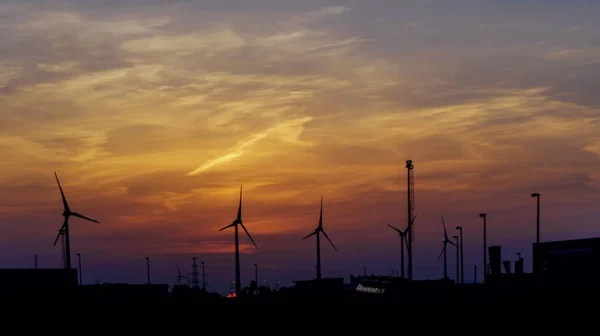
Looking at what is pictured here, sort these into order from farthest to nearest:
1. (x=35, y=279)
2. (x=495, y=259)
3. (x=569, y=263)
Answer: (x=35, y=279) < (x=495, y=259) < (x=569, y=263)

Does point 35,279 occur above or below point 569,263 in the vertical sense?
below

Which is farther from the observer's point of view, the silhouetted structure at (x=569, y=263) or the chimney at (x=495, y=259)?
the chimney at (x=495, y=259)

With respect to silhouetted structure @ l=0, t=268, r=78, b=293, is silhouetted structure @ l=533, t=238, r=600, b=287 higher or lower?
higher

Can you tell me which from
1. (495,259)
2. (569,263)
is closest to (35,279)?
(495,259)

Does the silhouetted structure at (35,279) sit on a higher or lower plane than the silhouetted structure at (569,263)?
lower

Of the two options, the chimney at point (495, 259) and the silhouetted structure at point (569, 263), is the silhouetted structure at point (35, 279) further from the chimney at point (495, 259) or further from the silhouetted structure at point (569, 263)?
the silhouetted structure at point (569, 263)

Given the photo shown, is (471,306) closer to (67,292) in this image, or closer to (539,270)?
(539,270)

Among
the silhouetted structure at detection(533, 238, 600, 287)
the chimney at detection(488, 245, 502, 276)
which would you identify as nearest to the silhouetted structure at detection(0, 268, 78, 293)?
the chimney at detection(488, 245, 502, 276)

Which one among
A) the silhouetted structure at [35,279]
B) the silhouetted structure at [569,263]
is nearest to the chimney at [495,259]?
the silhouetted structure at [569,263]

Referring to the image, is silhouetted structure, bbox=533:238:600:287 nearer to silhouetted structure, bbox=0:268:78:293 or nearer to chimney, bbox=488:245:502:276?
chimney, bbox=488:245:502:276

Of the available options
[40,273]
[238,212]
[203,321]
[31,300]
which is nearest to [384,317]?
[203,321]

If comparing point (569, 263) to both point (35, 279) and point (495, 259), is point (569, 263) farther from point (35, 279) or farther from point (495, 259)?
point (35, 279)

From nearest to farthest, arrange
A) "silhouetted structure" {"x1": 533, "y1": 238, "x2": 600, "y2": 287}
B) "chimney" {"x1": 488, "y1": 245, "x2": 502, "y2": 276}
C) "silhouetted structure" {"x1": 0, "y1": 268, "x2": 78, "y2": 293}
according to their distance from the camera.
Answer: "silhouetted structure" {"x1": 533, "y1": 238, "x2": 600, "y2": 287} → "chimney" {"x1": 488, "y1": 245, "x2": 502, "y2": 276} → "silhouetted structure" {"x1": 0, "y1": 268, "x2": 78, "y2": 293}

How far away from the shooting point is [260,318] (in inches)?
5172
